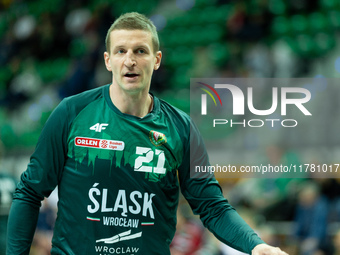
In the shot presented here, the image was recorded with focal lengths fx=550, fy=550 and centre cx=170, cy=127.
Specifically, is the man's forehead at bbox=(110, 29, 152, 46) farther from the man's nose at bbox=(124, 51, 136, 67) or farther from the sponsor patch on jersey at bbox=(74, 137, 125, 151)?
the sponsor patch on jersey at bbox=(74, 137, 125, 151)

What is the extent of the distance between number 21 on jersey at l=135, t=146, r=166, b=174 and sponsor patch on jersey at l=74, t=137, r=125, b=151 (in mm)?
108

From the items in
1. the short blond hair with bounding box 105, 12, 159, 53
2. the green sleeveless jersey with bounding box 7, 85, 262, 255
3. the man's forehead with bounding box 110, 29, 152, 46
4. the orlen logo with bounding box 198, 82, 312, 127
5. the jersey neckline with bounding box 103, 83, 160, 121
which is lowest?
the green sleeveless jersey with bounding box 7, 85, 262, 255

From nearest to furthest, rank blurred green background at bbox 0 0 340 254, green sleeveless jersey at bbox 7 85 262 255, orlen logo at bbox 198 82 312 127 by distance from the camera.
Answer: green sleeveless jersey at bbox 7 85 262 255 → orlen logo at bbox 198 82 312 127 → blurred green background at bbox 0 0 340 254

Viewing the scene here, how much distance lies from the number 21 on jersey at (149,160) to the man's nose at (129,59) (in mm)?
465

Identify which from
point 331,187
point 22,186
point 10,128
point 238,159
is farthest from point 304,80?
point 22,186

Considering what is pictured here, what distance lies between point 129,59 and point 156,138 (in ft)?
1.57

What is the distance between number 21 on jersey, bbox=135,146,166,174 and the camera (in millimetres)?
2998

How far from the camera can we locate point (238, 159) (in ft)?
27.1

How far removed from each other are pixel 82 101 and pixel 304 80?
19.9 ft

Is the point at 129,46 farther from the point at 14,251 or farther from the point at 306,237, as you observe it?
the point at 306,237

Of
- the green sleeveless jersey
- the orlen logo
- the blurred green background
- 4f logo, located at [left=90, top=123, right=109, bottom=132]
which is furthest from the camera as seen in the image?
the blurred green background

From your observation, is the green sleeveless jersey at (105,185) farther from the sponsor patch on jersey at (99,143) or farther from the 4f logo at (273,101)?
the 4f logo at (273,101)

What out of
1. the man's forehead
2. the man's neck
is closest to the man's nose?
the man's forehead

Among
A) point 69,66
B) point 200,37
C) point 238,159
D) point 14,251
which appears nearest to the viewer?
point 14,251
